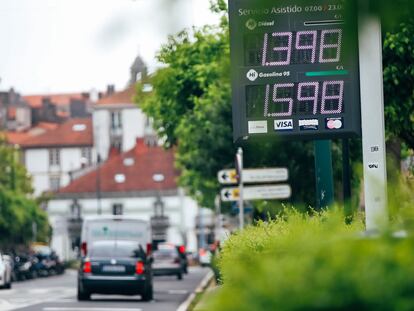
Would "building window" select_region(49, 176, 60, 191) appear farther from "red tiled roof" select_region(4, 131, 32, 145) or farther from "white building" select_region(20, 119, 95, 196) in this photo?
"red tiled roof" select_region(4, 131, 32, 145)

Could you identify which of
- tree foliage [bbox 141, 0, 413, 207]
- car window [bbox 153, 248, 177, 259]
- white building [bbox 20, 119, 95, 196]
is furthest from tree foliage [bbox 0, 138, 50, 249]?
white building [bbox 20, 119, 95, 196]

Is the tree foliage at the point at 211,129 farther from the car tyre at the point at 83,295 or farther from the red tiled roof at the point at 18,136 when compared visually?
the red tiled roof at the point at 18,136

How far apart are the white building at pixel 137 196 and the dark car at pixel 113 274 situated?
95172 mm

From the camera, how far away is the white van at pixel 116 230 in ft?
130

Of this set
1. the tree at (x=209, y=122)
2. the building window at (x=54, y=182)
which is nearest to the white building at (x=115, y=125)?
the building window at (x=54, y=182)

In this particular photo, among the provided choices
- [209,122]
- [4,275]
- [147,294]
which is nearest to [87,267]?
[147,294]

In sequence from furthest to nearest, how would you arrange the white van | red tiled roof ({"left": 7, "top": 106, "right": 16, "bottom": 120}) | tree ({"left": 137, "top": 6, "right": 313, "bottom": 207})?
red tiled roof ({"left": 7, "top": 106, "right": 16, "bottom": 120}) → the white van → tree ({"left": 137, "top": 6, "right": 313, "bottom": 207})

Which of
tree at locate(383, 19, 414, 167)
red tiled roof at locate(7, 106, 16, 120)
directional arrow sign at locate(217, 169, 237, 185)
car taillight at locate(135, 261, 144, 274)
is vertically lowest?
car taillight at locate(135, 261, 144, 274)

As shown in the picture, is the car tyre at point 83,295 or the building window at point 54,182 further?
the building window at point 54,182

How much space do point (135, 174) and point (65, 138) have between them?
27.8 meters

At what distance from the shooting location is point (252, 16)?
19.3 ft

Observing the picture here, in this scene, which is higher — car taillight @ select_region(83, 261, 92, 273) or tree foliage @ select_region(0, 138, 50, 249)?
tree foliage @ select_region(0, 138, 50, 249)

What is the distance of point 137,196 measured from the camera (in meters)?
130

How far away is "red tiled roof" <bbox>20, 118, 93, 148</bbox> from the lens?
15562cm
